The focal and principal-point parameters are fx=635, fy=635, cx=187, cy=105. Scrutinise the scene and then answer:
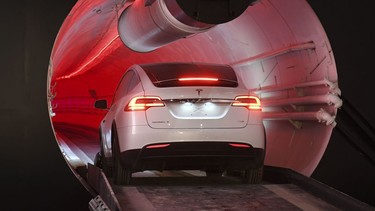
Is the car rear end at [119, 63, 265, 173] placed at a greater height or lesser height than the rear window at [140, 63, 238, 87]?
lesser

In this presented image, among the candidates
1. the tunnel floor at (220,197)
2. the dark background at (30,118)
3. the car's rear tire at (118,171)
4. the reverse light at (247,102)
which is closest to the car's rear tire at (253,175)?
the tunnel floor at (220,197)

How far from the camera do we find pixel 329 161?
9953 millimetres

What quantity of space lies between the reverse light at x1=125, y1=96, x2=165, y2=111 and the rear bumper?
56cm

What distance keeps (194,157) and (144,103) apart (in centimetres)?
101

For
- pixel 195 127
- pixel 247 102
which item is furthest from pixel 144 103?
pixel 247 102

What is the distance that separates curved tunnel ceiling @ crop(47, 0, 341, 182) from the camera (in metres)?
11.3

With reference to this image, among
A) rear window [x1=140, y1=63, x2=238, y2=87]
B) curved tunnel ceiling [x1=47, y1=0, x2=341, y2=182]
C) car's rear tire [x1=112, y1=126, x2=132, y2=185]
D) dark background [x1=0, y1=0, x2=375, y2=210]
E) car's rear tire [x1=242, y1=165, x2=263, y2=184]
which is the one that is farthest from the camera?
curved tunnel ceiling [x1=47, y1=0, x2=341, y2=182]

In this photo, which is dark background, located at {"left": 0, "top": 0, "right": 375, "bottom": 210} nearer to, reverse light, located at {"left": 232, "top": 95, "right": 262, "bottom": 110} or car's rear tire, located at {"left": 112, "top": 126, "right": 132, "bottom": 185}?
car's rear tire, located at {"left": 112, "top": 126, "right": 132, "bottom": 185}

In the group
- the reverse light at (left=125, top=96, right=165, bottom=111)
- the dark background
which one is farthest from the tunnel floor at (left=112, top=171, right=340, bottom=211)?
the reverse light at (left=125, top=96, right=165, bottom=111)

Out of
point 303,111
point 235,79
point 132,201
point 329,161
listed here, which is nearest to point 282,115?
point 303,111

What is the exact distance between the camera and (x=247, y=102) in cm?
888

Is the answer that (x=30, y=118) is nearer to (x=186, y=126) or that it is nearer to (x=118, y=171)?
(x=118, y=171)

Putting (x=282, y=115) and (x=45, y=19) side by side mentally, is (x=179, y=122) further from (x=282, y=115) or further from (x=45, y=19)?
(x=282, y=115)

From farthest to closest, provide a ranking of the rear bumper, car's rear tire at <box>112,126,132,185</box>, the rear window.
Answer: the rear window
car's rear tire at <box>112,126,132,185</box>
the rear bumper
